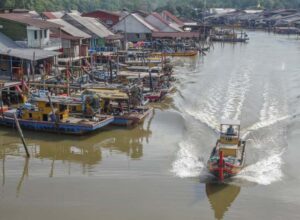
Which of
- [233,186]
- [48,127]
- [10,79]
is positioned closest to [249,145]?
[233,186]

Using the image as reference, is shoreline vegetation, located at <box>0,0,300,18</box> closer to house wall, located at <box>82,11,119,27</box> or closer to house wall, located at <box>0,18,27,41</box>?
house wall, located at <box>82,11,119,27</box>

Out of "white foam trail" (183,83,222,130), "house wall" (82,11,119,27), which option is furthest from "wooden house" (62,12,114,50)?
"white foam trail" (183,83,222,130)

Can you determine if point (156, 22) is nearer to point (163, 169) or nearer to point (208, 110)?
point (208, 110)

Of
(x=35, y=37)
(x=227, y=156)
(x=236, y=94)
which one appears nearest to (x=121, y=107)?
(x=227, y=156)

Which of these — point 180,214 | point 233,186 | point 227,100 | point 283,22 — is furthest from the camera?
point 283,22

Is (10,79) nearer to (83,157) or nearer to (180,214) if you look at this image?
(83,157)

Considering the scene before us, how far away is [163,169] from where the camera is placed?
2534 cm

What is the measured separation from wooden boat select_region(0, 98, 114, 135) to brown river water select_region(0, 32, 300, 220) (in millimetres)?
503

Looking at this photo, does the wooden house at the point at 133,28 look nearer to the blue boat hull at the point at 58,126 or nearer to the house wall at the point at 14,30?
the house wall at the point at 14,30

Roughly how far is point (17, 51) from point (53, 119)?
1243 centimetres

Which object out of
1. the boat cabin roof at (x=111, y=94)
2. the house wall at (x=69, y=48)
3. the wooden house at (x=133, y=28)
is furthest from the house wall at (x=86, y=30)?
the boat cabin roof at (x=111, y=94)

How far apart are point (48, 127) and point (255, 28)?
4404 inches

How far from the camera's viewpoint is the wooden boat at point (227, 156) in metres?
23.1

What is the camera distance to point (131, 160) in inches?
1060
